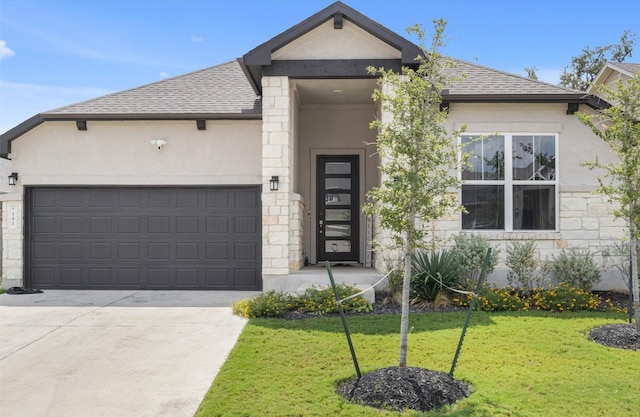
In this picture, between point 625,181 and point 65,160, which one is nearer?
point 625,181

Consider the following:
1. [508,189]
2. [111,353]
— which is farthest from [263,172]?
[508,189]

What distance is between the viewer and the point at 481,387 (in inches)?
204

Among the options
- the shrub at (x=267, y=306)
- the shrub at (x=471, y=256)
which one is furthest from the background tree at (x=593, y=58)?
the shrub at (x=267, y=306)

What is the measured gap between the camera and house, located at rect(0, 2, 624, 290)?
10203 millimetres

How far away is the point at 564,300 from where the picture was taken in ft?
30.3

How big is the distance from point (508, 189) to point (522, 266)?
63.0 inches

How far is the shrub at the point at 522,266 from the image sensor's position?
10258mm

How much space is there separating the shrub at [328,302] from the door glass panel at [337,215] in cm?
423

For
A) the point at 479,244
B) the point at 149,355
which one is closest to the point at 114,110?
the point at 149,355

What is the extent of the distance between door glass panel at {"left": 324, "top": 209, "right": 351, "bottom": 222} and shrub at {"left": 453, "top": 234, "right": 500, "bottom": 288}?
148 inches

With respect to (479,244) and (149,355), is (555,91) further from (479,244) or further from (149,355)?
(149,355)

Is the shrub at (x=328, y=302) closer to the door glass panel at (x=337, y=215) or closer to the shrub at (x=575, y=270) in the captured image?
the shrub at (x=575, y=270)

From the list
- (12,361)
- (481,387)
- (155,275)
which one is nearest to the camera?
(481,387)

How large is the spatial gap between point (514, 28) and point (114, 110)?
823 inches
